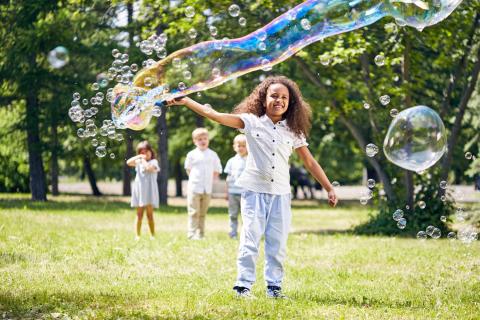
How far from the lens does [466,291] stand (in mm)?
6828

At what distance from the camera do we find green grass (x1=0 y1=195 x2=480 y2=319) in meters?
5.59

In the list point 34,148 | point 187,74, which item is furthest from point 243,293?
point 34,148

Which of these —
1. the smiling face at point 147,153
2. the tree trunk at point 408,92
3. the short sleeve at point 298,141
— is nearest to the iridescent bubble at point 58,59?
the smiling face at point 147,153

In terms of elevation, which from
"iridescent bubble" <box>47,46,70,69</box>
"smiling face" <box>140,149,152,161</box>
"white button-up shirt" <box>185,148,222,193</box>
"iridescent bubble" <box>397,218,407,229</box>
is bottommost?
"iridescent bubble" <box>397,218,407,229</box>

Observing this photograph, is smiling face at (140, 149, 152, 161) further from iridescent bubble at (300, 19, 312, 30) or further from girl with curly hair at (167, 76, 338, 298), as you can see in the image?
iridescent bubble at (300, 19, 312, 30)

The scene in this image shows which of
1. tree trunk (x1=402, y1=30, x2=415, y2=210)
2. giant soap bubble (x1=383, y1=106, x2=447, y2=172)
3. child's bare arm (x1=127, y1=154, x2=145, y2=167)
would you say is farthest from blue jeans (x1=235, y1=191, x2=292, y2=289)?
tree trunk (x1=402, y1=30, x2=415, y2=210)

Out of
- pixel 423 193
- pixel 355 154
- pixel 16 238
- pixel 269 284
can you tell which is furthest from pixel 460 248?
pixel 355 154

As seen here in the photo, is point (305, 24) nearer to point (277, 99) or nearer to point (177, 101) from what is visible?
point (277, 99)

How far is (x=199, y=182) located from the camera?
12.2 m

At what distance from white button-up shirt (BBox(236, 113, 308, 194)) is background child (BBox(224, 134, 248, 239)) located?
18.7ft

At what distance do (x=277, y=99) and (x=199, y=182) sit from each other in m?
6.07

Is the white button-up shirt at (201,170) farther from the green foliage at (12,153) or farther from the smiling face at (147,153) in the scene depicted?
the green foliage at (12,153)

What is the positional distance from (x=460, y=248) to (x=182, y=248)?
4.03 m

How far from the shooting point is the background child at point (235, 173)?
1220 cm
